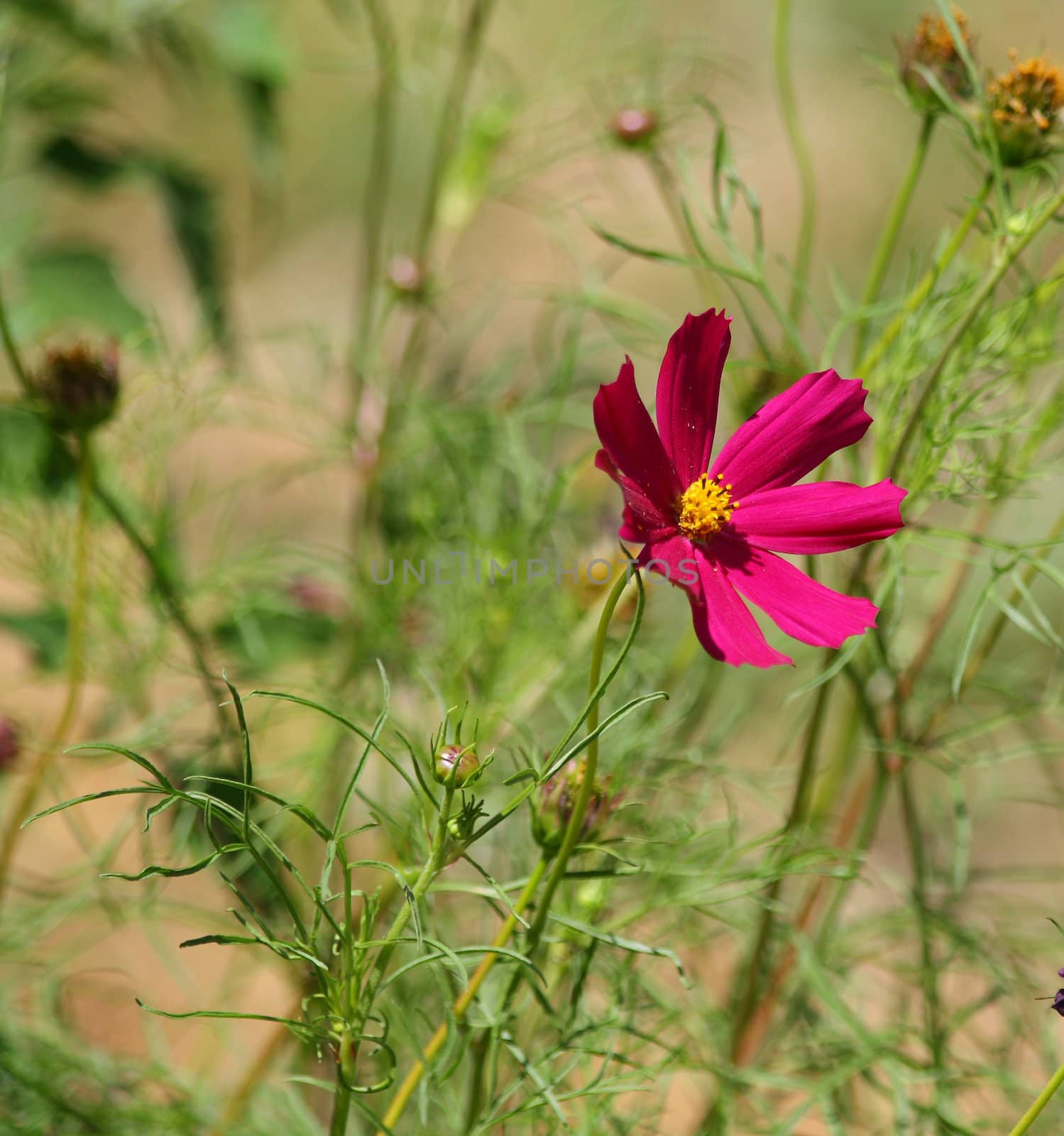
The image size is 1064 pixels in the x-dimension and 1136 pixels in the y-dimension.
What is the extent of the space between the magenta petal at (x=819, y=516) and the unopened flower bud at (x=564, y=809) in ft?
0.36

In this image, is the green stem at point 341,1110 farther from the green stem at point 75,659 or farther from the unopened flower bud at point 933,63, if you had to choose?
the unopened flower bud at point 933,63

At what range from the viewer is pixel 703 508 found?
16.5 inches

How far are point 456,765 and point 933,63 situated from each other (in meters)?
0.38

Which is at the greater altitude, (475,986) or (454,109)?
(454,109)

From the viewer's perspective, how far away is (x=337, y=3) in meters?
0.75

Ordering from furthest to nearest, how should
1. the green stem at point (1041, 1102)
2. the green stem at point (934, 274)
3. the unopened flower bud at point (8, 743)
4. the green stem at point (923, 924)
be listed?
the unopened flower bud at point (8, 743) < the green stem at point (923, 924) < the green stem at point (934, 274) < the green stem at point (1041, 1102)

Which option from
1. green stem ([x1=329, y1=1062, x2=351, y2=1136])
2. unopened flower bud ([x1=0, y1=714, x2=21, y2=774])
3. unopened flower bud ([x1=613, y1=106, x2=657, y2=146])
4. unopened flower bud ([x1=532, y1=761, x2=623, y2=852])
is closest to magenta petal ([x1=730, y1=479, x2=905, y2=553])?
unopened flower bud ([x1=532, y1=761, x2=623, y2=852])

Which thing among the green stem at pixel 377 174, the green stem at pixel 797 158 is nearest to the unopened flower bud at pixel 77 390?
the green stem at pixel 377 174

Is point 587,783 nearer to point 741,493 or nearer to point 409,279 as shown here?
point 741,493

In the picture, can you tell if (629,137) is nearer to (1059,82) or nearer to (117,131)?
(1059,82)

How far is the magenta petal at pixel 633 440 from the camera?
36 cm

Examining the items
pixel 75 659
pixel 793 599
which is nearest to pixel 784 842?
pixel 793 599

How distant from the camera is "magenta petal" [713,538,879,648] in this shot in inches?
14.4

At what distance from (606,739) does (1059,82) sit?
0.38 meters
